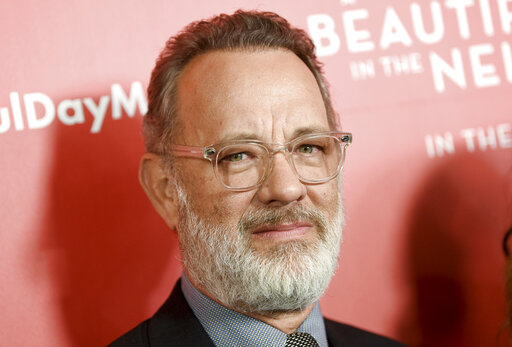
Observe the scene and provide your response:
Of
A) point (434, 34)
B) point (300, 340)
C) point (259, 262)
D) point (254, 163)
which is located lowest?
point (300, 340)

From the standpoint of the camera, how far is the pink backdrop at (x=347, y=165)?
1616 mm

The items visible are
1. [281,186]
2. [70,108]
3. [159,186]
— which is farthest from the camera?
[70,108]

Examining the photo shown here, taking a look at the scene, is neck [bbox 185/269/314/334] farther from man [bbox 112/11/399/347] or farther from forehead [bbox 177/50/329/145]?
forehead [bbox 177/50/329/145]

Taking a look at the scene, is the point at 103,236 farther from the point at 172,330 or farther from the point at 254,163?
the point at 254,163

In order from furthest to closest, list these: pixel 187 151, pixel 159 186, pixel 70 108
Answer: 1. pixel 70 108
2. pixel 159 186
3. pixel 187 151

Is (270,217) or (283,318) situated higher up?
(270,217)

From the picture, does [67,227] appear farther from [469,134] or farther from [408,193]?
[469,134]

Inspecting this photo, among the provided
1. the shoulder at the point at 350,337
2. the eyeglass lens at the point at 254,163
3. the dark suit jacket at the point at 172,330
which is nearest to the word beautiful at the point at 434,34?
the eyeglass lens at the point at 254,163

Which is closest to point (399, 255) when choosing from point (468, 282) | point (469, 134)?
point (468, 282)

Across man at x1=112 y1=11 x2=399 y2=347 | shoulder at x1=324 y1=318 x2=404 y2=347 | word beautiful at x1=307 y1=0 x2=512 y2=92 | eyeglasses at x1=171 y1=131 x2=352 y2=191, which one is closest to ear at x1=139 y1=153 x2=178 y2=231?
man at x1=112 y1=11 x2=399 y2=347

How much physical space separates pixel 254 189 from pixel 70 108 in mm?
628

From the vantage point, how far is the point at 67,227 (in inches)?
64.8

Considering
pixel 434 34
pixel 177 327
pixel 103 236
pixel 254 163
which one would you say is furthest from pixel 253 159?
pixel 434 34

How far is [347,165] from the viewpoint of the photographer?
6.21ft
